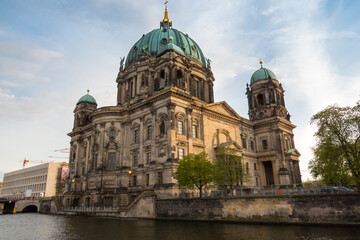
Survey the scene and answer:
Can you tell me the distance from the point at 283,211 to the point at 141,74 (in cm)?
4076

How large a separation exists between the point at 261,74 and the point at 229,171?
33.0 meters

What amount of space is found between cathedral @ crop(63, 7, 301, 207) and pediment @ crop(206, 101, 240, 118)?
20cm

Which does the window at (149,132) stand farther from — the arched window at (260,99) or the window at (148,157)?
the arched window at (260,99)

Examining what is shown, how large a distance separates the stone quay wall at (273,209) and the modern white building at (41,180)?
277 ft

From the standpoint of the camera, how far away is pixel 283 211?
25891mm

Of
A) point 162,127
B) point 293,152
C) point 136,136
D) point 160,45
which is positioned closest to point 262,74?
point 293,152

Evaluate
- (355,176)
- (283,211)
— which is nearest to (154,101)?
(283,211)

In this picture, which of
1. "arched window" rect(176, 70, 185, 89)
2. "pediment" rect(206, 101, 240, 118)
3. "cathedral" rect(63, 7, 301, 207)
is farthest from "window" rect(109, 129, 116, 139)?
"pediment" rect(206, 101, 240, 118)

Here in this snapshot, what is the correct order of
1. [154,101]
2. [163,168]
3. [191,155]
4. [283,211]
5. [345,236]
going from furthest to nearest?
[154,101] < [163,168] < [191,155] < [283,211] < [345,236]

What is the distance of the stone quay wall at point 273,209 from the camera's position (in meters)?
23.0

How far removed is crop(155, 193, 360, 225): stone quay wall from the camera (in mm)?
23031

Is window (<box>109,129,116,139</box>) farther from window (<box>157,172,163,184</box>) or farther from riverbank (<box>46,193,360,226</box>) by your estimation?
riverbank (<box>46,193,360,226</box>)

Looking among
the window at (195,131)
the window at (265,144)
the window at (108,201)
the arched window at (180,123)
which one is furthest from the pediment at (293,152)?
the window at (108,201)

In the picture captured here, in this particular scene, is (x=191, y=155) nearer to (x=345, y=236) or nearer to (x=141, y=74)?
(x=345, y=236)
